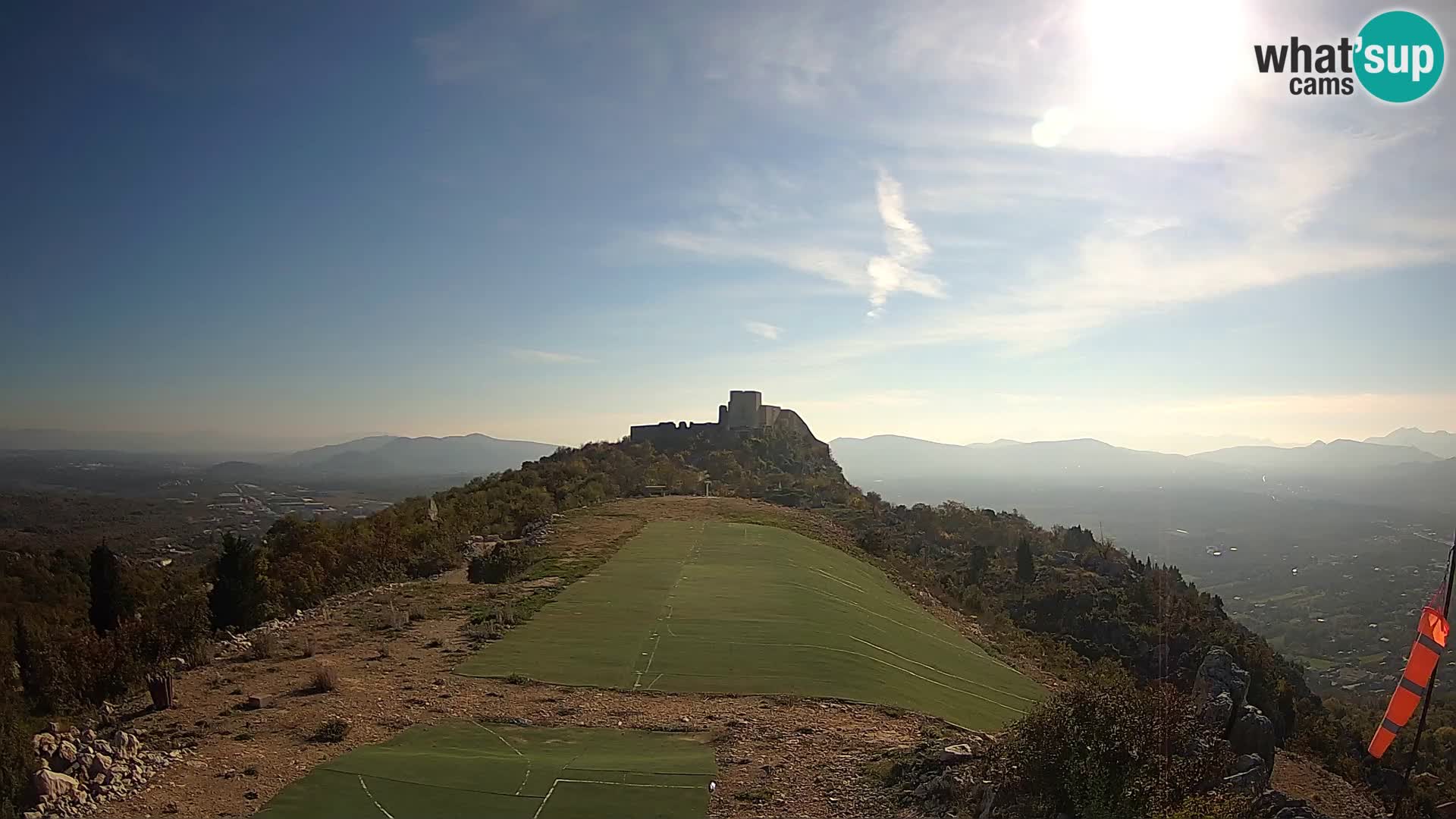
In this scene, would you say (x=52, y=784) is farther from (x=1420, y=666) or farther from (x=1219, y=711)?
(x=1219, y=711)

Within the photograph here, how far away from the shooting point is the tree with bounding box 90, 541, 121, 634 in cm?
2156

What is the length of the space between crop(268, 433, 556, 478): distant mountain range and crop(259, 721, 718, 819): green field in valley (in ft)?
332

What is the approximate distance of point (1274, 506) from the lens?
373 feet

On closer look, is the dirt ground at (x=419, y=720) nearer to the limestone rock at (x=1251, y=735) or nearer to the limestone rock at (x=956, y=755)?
the limestone rock at (x=956, y=755)

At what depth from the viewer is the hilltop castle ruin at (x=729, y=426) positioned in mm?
63344

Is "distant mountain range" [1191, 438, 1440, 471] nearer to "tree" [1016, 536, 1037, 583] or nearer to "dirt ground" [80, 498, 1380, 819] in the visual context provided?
"tree" [1016, 536, 1037, 583]

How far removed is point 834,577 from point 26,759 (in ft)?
57.0

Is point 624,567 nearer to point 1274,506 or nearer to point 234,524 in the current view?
point 234,524

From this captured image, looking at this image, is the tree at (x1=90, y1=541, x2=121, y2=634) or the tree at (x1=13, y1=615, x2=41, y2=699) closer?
the tree at (x1=13, y1=615, x2=41, y2=699)

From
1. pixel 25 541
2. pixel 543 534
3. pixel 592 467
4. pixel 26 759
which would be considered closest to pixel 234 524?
pixel 25 541

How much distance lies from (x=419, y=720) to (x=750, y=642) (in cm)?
592

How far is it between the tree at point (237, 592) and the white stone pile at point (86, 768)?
9.07m

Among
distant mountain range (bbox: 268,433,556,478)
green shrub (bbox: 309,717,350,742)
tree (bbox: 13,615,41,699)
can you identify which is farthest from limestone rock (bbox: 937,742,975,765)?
distant mountain range (bbox: 268,433,556,478)

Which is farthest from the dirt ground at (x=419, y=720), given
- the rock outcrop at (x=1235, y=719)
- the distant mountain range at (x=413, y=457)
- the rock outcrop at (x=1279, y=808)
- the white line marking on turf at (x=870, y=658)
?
the distant mountain range at (x=413, y=457)
